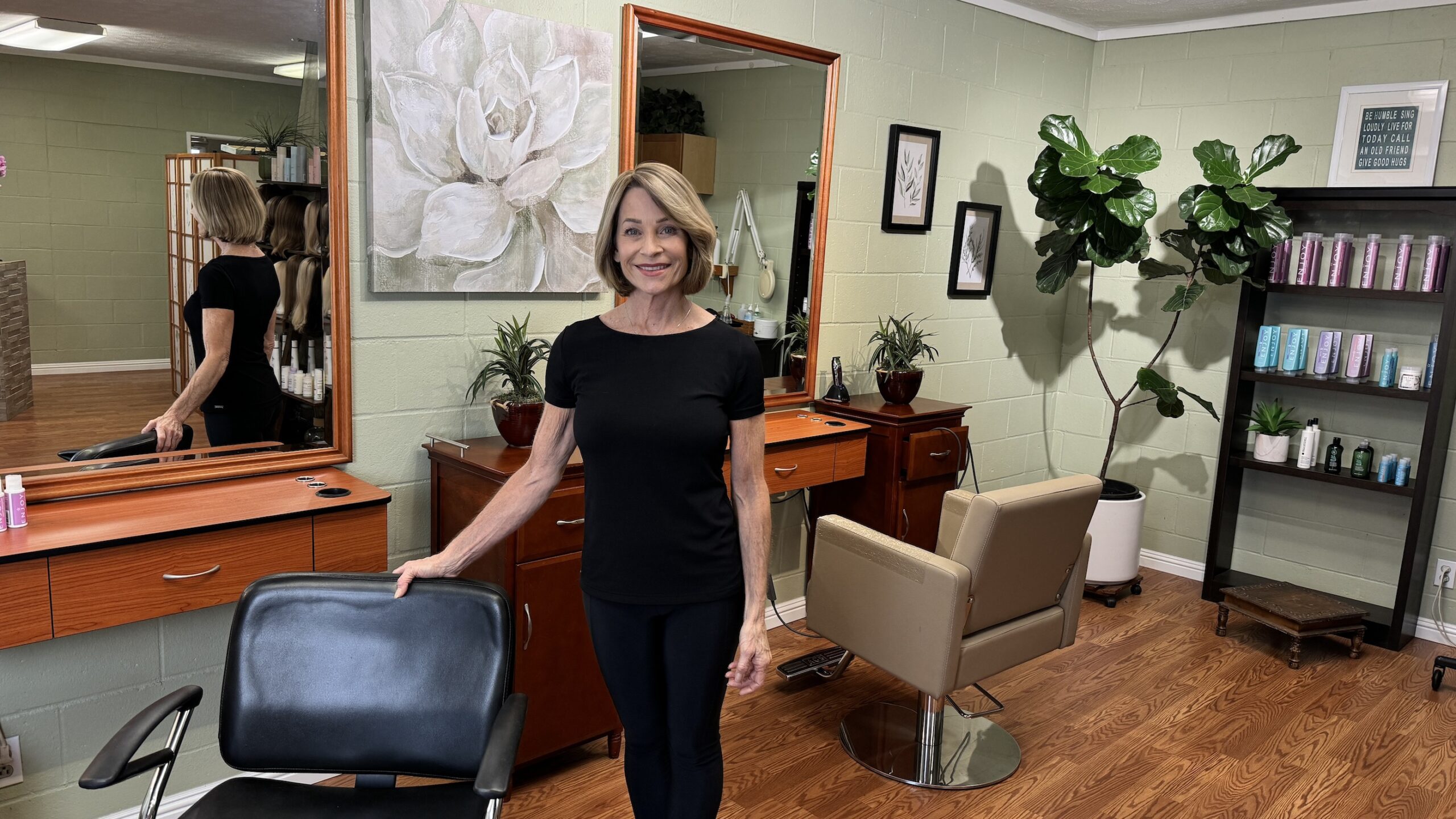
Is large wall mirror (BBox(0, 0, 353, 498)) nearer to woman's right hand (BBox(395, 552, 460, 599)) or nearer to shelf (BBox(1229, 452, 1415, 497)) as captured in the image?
woman's right hand (BBox(395, 552, 460, 599))

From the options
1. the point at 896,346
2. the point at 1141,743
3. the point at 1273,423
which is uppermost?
the point at 896,346

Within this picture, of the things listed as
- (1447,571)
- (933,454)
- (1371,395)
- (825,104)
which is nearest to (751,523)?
(933,454)

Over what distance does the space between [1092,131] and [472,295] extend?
3.39m

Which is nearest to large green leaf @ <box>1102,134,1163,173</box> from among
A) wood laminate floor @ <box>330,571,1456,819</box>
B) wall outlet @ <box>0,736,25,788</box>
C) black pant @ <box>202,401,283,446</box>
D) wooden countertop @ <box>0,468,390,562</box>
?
wood laminate floor @ <box>330,571,1456,819</box>

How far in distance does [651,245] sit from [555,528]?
3.33ft

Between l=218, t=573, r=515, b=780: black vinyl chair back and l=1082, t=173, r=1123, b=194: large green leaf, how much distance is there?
9.87 ft

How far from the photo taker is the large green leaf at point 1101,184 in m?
3.84

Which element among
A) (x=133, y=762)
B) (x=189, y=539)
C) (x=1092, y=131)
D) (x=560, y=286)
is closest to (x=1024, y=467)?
(x=1092, y=131)

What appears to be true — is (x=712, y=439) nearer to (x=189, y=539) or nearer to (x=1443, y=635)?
(x=189, y=539)

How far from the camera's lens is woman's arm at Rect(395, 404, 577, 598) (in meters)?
1.83

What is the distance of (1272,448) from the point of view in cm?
416

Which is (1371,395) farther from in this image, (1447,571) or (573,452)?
(573,452)

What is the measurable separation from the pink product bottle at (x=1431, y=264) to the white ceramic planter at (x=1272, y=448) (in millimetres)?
759

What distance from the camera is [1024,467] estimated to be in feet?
16.3
